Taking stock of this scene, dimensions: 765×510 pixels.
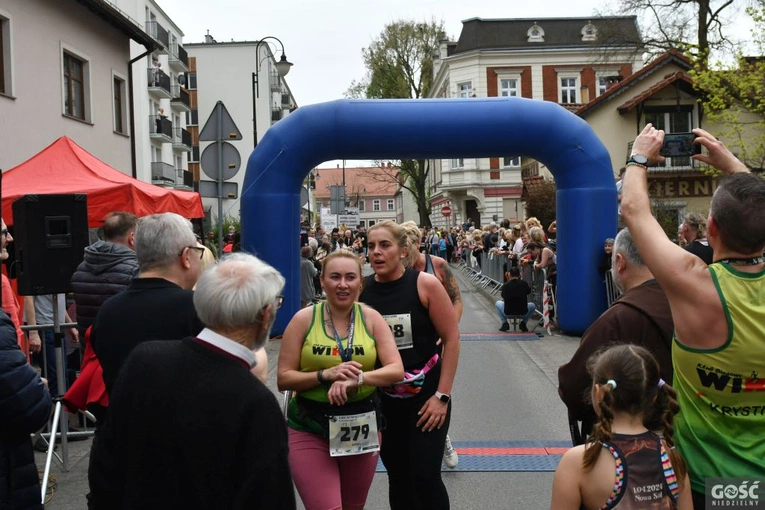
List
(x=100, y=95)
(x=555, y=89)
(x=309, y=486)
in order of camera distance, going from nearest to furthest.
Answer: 1. (x=309, y=486)
2. (x=100, y=95)
3. (x=555, y=89)

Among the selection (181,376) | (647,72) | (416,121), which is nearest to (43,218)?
(181,376)

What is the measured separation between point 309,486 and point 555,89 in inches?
2015

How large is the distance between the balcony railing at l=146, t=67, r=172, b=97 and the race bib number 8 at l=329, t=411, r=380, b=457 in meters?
43.6

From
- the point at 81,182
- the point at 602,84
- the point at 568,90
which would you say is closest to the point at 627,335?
the point at 81,182

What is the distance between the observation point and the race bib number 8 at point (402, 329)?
4359 mm

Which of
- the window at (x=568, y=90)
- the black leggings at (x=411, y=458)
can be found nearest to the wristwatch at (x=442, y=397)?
the black leggings at (x=411, y=458)

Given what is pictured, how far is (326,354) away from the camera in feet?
12.6

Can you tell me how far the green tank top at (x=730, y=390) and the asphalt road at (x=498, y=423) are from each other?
9.35ft

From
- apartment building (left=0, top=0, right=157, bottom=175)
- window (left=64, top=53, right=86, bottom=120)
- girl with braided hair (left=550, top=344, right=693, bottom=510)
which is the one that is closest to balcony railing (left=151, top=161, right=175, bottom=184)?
apartment building (left=0, top=0, right=157, bottom=175)

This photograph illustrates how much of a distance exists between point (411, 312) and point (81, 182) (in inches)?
281

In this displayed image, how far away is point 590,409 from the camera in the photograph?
3268 millimetres

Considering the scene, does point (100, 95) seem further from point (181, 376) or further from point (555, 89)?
point (555, 89)

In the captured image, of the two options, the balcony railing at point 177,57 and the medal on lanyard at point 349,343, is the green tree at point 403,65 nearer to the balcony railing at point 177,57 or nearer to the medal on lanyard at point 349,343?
the balcony railing at point 177,57

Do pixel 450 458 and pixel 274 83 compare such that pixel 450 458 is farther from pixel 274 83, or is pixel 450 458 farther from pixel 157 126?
pixel 274 83
